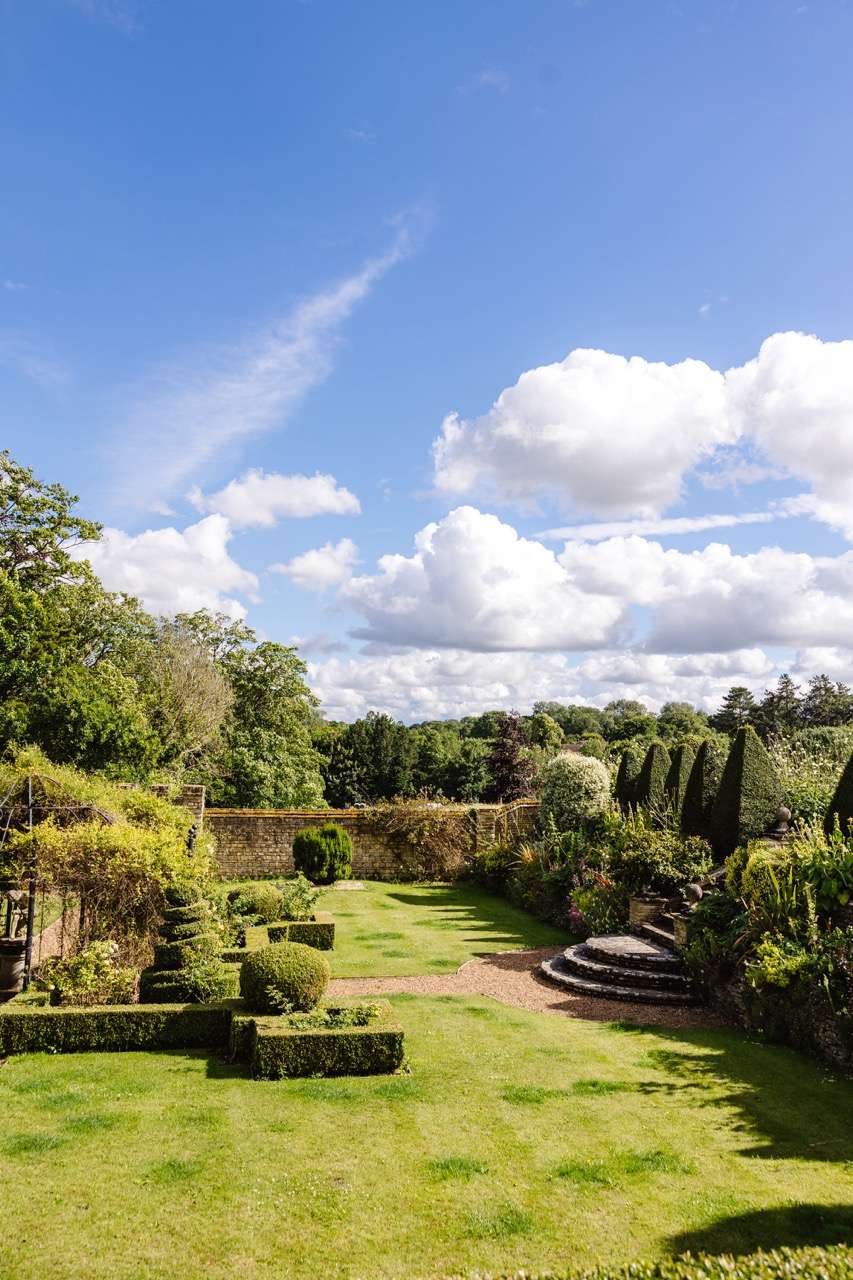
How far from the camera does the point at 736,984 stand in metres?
10.2

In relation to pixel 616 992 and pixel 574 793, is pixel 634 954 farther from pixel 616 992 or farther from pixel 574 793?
pixel 574 793

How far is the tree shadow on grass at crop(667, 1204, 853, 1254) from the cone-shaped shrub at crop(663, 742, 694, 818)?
12.8m

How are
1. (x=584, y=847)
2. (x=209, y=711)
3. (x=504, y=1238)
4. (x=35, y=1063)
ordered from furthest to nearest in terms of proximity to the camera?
(x=209, y=711), (x=584, y=847), (x=35, y=1063), (x=504, y=1238)

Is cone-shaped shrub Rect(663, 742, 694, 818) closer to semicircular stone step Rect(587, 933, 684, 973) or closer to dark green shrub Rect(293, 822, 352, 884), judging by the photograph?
semicircular stone step Rect(587, 933, 684, 973)

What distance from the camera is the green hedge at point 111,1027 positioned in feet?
27.7

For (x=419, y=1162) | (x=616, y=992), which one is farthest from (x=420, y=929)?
(x=419, y=1162)

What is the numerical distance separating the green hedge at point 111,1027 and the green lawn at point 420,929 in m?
3.76

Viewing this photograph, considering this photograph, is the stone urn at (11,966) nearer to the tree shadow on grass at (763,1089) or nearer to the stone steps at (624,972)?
the stone steps at (624,972)

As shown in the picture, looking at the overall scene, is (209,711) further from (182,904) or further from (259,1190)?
(259,1190)

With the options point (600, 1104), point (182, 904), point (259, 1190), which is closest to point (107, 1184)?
point (259, 1190)

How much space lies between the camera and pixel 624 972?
11727mm

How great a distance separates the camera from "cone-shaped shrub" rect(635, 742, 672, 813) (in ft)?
60.0

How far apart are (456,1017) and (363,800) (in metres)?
36.3

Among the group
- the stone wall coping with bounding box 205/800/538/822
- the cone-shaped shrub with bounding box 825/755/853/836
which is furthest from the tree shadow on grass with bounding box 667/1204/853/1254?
the stone wall coping with bounding box 205/800/538/822
